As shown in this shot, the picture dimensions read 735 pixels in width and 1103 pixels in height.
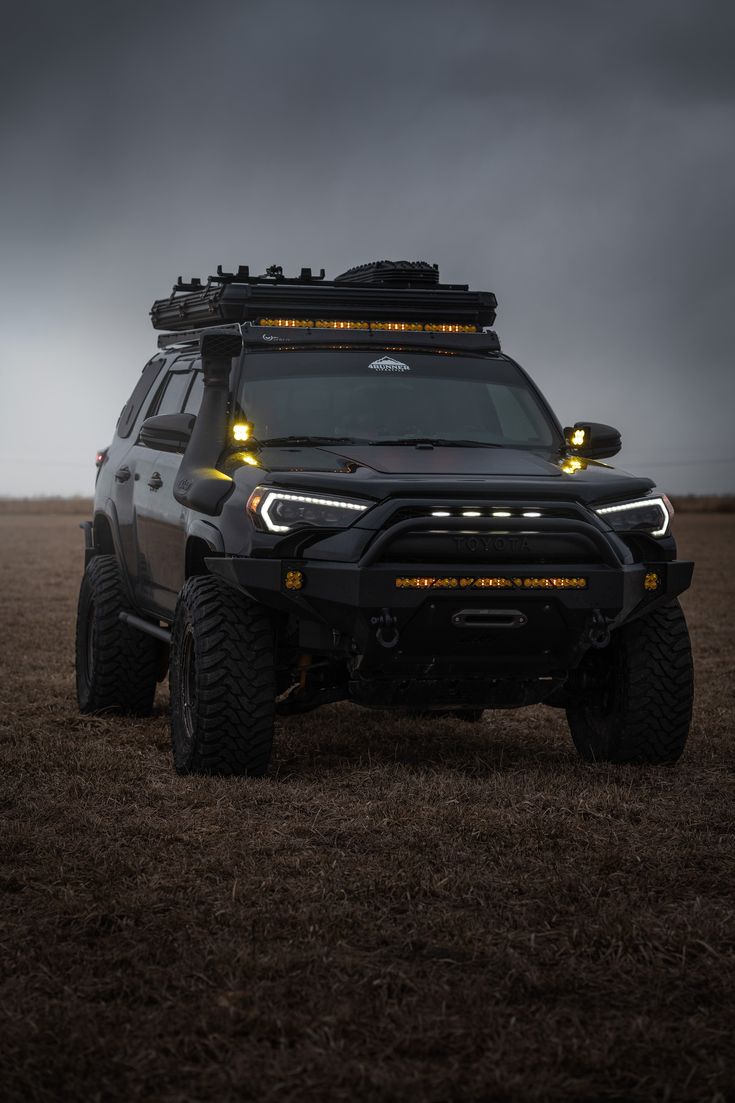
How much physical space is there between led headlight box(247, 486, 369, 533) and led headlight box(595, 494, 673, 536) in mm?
1206

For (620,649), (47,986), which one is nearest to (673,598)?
(620,649)

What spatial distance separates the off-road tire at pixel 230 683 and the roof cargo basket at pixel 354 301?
6.15ft

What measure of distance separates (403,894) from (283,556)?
82.7 inches

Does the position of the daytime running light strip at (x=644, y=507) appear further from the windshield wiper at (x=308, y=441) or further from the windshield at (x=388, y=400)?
the windshield wiper at (x=308, y=441)

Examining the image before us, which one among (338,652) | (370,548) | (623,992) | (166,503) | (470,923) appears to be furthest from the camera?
(166,503)

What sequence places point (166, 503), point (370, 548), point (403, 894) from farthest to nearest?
1. point (166, 503)
2. point (370, 548)
3. point (403, 894)

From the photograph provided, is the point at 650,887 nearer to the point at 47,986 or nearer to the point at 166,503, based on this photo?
the point at 47,986

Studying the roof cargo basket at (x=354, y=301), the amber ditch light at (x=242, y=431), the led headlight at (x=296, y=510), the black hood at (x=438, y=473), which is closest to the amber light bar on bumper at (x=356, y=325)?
the roof cargo basket at (x=354, y=301)

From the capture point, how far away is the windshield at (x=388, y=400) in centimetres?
794

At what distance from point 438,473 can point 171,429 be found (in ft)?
5.35

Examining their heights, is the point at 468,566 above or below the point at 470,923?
above

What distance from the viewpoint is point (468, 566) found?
22.5ft

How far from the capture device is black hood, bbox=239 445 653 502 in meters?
6.91

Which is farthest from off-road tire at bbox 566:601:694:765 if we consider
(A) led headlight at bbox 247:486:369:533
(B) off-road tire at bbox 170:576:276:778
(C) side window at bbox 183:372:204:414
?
(C) side window at bbox 183:372:204:414
